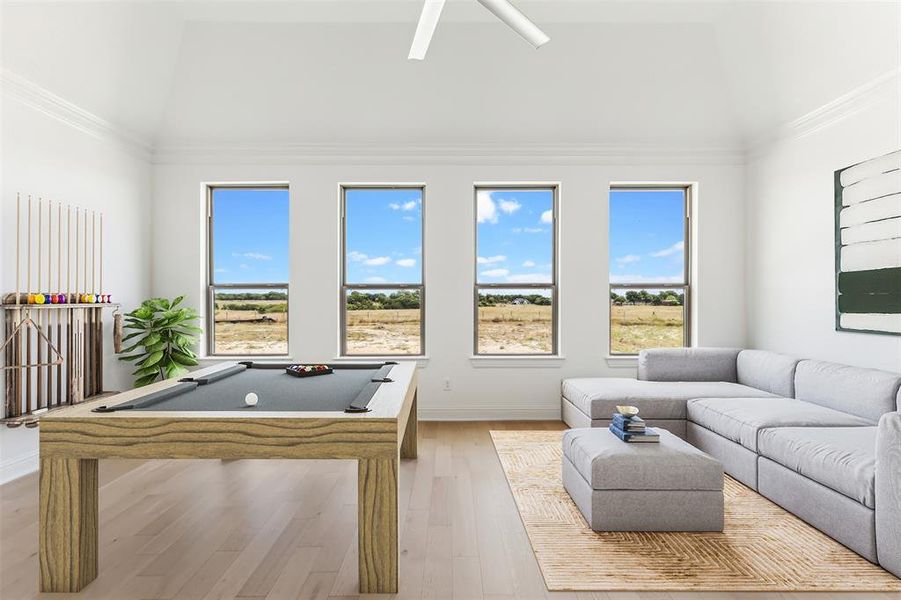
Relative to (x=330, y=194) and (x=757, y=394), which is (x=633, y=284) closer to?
(x=757, y=394)

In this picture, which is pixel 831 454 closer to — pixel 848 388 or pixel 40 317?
pixel 848 388

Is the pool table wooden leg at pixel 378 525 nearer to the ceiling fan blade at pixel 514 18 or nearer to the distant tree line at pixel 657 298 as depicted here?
the ceiling fan blade at pixel 514 18

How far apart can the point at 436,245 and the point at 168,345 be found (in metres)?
2.76

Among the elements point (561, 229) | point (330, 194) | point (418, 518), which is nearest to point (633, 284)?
point (561, 229)

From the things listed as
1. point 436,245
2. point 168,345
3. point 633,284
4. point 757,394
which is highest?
point 436,245

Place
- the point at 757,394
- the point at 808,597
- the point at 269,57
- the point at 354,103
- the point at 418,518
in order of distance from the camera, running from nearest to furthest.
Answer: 1. the point at 808,597
2. the point at 418,518
3. the point at 757,394
4. the point at 269,57
5. the point at 354,103

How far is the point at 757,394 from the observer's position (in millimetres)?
4090

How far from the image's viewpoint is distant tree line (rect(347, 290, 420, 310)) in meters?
5.52

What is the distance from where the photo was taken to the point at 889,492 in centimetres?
216

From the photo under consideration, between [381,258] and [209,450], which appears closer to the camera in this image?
[209,450]

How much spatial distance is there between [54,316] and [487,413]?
3.83m

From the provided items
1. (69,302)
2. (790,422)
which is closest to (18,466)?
(69,302)

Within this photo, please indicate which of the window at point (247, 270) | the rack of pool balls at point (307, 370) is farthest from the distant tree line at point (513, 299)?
the rack of pool balls at point (307, 370)

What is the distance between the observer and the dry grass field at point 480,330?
5.52m
